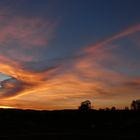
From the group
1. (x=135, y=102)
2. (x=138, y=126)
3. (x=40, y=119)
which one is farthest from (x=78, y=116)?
(x=135, y=102)

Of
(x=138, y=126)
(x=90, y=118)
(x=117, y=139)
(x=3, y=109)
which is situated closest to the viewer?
(x=117, y=139)

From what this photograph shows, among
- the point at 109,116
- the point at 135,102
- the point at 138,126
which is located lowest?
the point at 138,126

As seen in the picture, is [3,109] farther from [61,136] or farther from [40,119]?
[61,136]

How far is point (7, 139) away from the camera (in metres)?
42.7

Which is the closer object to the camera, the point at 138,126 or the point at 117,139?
the point at 117,139

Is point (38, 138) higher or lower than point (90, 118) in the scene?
lower

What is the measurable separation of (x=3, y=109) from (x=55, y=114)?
23.0 meters

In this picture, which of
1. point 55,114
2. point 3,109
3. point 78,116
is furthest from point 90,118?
point 3,109

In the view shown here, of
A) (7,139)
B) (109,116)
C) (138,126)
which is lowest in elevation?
(7,139)

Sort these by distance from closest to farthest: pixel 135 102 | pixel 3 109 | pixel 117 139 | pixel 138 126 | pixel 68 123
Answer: pixel 117 139 → pixel 138 126 → pixel 68 123 → pixel 3 109 → pixel 135 102

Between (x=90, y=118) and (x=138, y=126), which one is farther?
(x=90, y=118)

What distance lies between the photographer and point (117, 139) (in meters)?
42.4

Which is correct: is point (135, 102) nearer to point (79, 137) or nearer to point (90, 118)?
point (90, 118)

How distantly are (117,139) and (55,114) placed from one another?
49341mm
